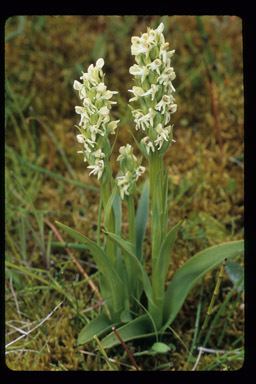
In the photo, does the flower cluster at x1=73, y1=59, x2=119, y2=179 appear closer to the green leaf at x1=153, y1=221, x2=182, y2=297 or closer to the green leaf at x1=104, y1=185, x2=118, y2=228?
the green leaf at x1=104, y1=185, x2=118, y2=228

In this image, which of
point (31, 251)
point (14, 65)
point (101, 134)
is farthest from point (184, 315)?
point (14, 65)

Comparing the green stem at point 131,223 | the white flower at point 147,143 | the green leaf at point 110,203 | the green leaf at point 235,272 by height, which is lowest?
the green leaf at point 235,272

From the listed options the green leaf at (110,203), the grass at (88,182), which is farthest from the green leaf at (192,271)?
the green leaf at (110,203)

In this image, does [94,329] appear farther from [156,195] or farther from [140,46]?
[140,46]

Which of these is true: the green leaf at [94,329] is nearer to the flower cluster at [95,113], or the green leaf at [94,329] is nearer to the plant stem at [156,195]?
the plant stem at [156,195]

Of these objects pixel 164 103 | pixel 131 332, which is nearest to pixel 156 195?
pixel 164 103

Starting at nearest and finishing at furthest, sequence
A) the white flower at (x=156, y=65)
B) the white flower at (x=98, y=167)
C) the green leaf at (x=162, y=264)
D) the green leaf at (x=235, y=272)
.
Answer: the white flower at (x=156, y=65) → the white flower at (x=98, y=167) → the green leaf at (x=162, y=264) → the green leaf at (x=235, y=272)

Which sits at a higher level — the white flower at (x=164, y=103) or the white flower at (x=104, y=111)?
the white flower at (x=164, y=103)
